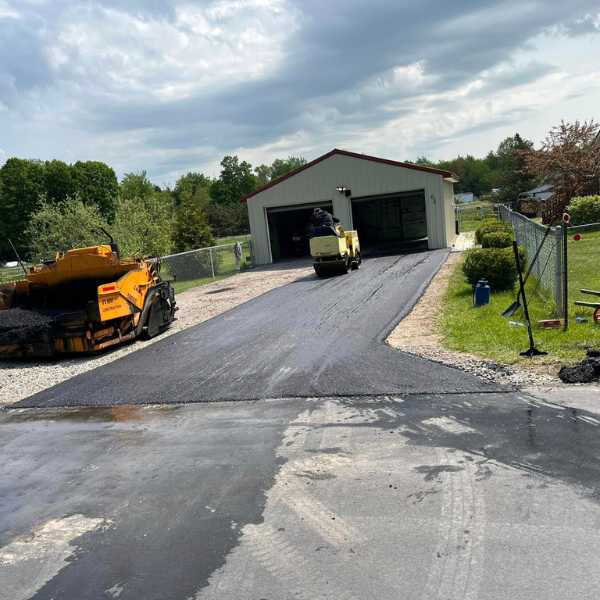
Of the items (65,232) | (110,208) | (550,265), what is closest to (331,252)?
(550,265)

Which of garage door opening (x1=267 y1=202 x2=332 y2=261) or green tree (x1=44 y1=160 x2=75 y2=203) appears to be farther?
green tree (x1=44 y1=160 x2=75 y2=203)

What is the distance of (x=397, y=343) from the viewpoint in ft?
33.1

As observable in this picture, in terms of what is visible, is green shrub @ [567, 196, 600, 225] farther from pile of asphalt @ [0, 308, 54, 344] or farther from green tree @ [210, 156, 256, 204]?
green tree @ [210, 156, 256, 204]

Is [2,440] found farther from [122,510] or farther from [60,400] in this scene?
[122,510]

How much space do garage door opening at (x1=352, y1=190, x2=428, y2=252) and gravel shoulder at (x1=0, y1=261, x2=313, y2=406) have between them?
12.8 meters

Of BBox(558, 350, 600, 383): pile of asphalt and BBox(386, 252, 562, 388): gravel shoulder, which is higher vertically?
BBox(558, 350, 600, 383): pile of asphalt

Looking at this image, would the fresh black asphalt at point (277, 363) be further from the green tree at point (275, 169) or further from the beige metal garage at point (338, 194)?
the green tree at point (275, 169)

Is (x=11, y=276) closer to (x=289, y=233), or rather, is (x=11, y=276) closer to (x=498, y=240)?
(x=289, y=233)

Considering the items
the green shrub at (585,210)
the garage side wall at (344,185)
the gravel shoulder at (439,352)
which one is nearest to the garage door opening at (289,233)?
the garage side wall at (344,185)

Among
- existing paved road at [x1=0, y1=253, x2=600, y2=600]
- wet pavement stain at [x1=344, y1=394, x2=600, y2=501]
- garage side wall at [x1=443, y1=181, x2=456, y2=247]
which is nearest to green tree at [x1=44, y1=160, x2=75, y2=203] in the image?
garage side wall at [x1=443, y1=181, x2=456, y2=247]

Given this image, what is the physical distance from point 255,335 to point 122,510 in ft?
24.0

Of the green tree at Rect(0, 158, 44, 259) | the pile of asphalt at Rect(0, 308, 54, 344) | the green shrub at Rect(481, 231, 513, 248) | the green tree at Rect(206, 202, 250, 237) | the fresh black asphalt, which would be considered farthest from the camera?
the green tree at Rect(206, 202, 250, 237)

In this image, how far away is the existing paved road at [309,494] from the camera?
12.4 ft

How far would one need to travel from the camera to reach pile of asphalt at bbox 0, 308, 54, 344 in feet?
37.6
